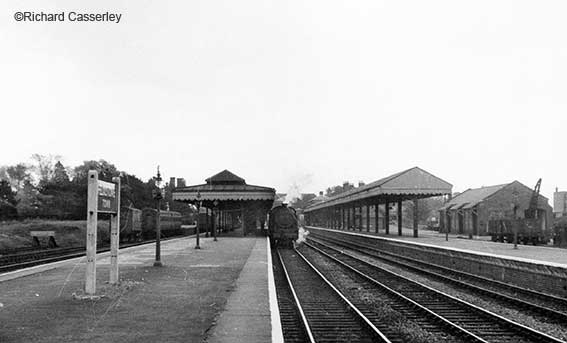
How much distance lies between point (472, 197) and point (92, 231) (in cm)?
5225

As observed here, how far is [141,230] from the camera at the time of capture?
128 ft

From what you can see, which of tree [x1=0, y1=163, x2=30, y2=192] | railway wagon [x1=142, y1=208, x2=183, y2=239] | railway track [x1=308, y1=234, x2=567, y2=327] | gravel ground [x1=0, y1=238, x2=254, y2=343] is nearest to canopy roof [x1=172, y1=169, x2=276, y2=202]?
railway wagon [x1=142, y1=208, x2=183, y2=239]

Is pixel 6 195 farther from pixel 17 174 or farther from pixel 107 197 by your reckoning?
pixel 107 197

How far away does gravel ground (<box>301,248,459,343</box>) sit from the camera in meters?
8.45

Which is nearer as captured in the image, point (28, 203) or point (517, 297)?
point (517, 297)

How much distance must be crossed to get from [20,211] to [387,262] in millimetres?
38737

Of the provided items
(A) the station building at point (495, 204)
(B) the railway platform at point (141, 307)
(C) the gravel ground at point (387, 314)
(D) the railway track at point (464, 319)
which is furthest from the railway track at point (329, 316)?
(A) the station building at point (495, 204)

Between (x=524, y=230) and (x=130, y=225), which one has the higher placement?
(x=130, y=225)

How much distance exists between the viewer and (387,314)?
10.4 meters

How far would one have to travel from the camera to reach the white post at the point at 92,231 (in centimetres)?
994

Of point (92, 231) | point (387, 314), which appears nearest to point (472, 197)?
point (387, 314)

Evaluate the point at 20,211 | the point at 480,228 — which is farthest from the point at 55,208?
the point at 480,228

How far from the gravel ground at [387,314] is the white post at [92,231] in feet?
18.4

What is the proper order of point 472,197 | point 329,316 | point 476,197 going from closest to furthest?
point 329,316 → point 476,197 → point 472,197
